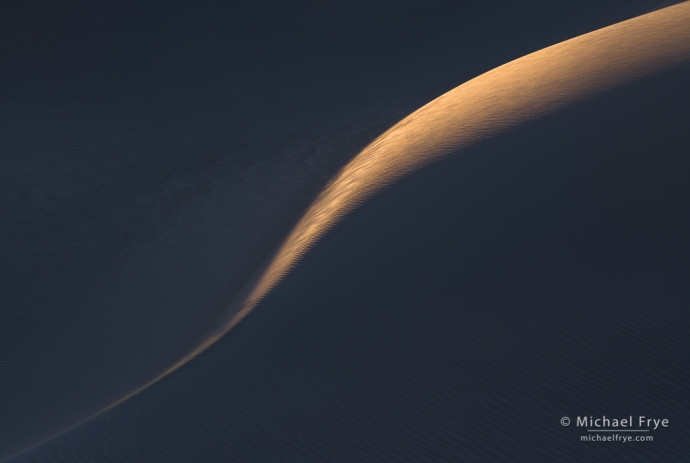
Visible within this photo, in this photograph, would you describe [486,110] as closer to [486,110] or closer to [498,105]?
[486,110]

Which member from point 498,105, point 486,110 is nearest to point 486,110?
point 486,110

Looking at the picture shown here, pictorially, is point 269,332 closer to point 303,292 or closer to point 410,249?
point 303,292

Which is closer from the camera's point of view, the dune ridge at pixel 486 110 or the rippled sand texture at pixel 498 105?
the dune ridge at pixel 486 110

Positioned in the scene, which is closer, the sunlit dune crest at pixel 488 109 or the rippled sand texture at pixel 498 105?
the sunlit dune crest at pixel 488 109

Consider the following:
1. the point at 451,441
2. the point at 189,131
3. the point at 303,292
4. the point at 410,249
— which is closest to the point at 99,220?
the point at 189,131

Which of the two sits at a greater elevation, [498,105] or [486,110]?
[498,105]
